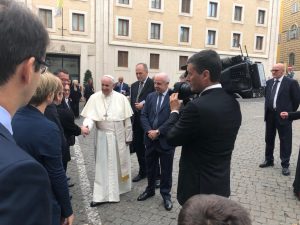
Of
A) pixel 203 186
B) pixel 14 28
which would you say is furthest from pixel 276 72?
pixel 14 28

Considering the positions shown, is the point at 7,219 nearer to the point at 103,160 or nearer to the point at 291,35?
the point at 103,160

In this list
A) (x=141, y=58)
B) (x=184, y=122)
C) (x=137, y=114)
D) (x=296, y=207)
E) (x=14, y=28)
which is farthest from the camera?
(x=141, y=58)

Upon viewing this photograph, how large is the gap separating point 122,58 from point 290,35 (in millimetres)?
28842

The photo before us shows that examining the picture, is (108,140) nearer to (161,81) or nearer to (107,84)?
(107,84)

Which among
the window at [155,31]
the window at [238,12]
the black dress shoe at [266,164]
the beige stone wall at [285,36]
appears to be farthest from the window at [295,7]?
the black dress shoe at [266,164]

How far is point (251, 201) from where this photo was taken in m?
4.55

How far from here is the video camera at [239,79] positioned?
2.73 meters

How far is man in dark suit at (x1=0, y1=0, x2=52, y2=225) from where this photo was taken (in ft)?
2.80

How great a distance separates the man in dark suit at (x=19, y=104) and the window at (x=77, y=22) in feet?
94.1

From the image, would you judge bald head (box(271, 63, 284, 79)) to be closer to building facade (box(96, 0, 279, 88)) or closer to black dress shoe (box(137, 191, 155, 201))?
black dress shoe (box(137, 191, 155, 201))

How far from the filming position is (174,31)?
31688 millimetres

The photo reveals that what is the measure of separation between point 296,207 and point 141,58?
27.0 m

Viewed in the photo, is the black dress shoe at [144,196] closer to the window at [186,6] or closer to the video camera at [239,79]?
the video camera at [239,79]

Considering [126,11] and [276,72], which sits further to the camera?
[126,11]
